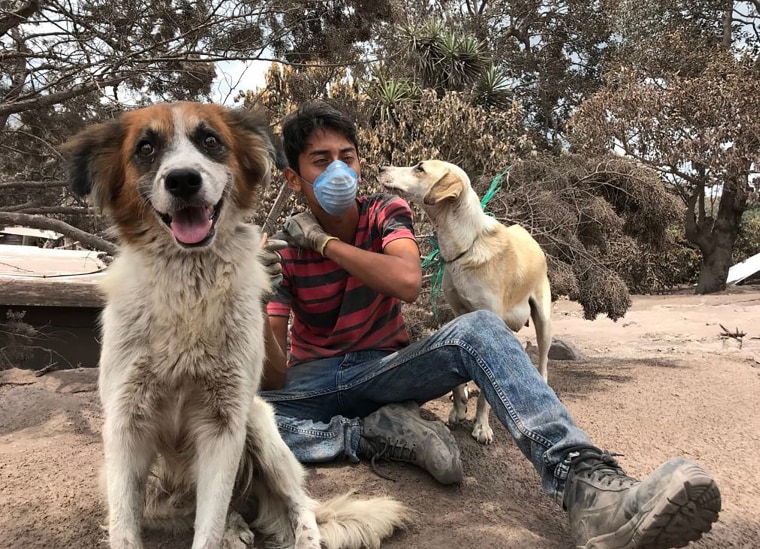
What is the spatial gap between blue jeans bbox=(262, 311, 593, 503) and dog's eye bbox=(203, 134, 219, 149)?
1.25 metres

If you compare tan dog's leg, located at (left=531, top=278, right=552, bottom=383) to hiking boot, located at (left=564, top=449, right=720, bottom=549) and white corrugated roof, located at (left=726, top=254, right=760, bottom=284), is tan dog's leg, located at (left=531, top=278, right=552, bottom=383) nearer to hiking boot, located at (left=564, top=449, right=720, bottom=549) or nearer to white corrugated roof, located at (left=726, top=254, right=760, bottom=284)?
hiking boot, located at (left=564, top=449, right=720, bottom=549)

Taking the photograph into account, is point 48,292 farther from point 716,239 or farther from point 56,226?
point 716,239

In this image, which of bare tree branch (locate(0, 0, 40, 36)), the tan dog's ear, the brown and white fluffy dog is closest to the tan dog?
the tan dog's ear

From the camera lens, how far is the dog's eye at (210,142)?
1.92m

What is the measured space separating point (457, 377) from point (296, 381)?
0.87m

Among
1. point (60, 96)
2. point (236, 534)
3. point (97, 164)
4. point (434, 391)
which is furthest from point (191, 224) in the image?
point (60, 96)

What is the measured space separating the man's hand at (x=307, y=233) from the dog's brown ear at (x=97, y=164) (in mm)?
962

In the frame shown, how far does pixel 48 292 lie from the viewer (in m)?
5.80

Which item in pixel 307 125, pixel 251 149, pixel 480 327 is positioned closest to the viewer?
pixel 251 149

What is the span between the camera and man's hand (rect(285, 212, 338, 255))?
8.66ft

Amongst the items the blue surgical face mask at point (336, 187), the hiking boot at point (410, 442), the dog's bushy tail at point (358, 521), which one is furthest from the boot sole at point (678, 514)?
the blue surgical face mask at point (336, 187)

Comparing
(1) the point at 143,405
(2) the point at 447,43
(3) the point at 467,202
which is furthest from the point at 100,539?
(2) the point at 447,43

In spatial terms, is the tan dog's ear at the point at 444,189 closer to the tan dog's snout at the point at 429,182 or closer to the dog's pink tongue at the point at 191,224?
the tan dog's snout at the point at 429,182

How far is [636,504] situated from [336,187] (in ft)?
5.92
